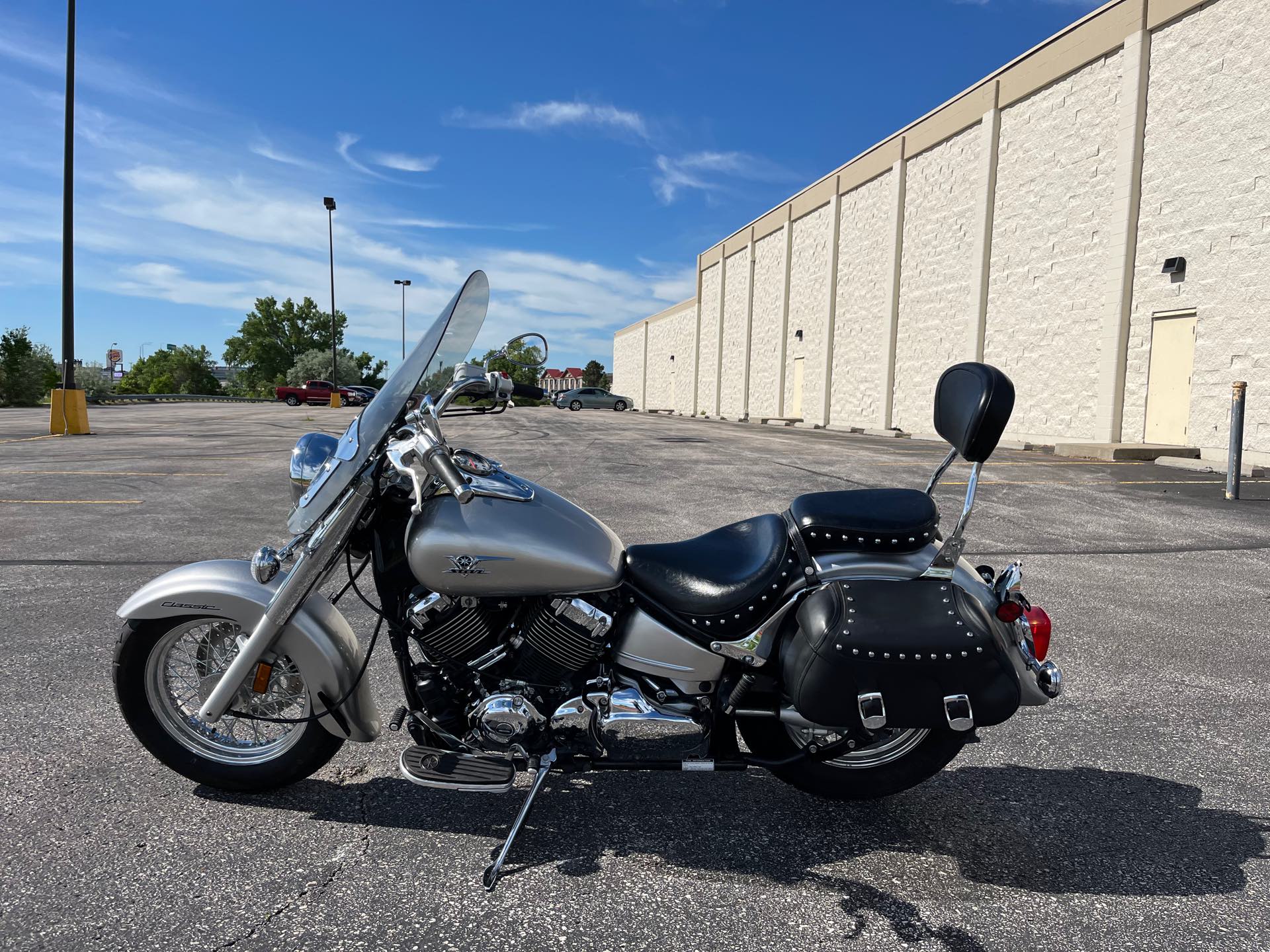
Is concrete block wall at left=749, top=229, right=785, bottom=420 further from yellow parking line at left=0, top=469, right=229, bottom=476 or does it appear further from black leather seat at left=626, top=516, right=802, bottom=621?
black leather seat at left=626, top=516, right=802, bottom=621

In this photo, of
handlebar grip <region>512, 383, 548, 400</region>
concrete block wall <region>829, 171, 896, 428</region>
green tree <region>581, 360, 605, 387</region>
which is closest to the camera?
handlebar grip <region>512, 383, 548, 400</region>

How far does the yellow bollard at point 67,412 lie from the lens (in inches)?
702

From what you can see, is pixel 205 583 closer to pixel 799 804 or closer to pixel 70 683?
pixel 70 683

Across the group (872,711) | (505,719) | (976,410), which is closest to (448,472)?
(505,719)

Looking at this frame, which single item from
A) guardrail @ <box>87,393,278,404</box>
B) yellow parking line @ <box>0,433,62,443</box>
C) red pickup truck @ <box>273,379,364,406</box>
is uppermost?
red pickup truck @ <box>273,379,364,406</box>

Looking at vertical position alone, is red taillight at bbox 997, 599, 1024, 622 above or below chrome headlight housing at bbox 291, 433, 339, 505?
below

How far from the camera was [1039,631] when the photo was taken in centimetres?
242

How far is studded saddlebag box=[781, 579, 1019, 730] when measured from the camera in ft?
7.53

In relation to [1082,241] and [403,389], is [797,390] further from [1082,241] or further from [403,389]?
[403,389]

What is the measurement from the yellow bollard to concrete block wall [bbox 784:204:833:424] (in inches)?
893

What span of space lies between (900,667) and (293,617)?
192 cm

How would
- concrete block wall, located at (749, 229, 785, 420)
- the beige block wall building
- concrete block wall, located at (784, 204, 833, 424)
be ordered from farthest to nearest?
concrete block wall, located at (749, 229, 785, 420) → concrete block wall, located at (784, 204, 833, 424) → the beige block wall building

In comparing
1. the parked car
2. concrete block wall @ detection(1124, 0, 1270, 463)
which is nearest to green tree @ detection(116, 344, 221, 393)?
the parked car

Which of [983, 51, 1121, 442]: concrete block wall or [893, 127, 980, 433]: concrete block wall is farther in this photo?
[893, 127, 980, 433]: concrete block wall
